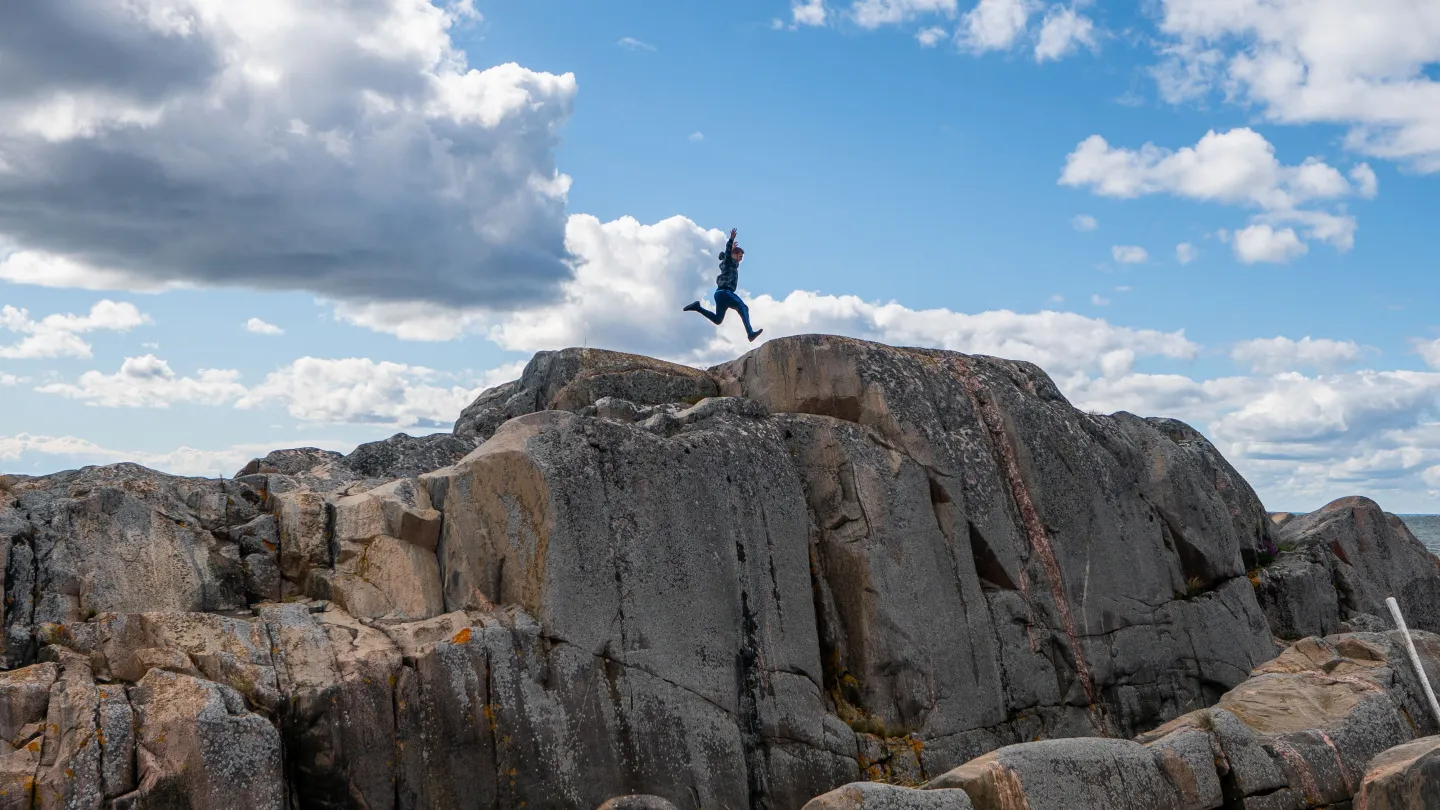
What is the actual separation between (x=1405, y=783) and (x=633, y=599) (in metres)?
10.7

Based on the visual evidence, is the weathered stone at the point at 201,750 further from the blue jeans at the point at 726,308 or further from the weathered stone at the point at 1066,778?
the blue jeans at the point at 726,308

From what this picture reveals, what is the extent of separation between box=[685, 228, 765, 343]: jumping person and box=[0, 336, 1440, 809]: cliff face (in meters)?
2.33

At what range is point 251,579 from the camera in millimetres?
18328

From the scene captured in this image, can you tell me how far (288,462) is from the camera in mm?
22344

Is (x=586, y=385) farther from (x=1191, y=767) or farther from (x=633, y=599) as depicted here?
(x=1191, y=767)

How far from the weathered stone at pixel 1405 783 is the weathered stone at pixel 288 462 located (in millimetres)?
17586

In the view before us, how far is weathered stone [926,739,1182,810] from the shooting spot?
15.9 m

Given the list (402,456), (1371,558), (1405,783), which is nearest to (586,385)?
(402,456)

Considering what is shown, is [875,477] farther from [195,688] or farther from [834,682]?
[195,688]

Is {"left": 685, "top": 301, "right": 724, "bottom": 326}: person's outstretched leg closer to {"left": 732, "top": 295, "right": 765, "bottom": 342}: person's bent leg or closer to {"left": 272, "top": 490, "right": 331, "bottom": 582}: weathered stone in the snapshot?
{"left": 732, "top": 295, "right": 765, "bottom": 342}: person's bent leg

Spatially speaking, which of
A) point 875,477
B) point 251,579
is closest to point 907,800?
point 875,477

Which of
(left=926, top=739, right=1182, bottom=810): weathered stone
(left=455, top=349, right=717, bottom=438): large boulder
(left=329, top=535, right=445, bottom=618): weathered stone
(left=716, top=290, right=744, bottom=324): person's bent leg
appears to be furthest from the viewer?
(left=716, top=290, right=744, bottom=324): person's bent leg

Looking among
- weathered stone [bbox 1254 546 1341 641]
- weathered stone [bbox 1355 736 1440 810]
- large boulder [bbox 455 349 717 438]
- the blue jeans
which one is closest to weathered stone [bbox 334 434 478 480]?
large boulder [bbox 455 349 717 438]

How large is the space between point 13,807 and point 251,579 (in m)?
5.23
